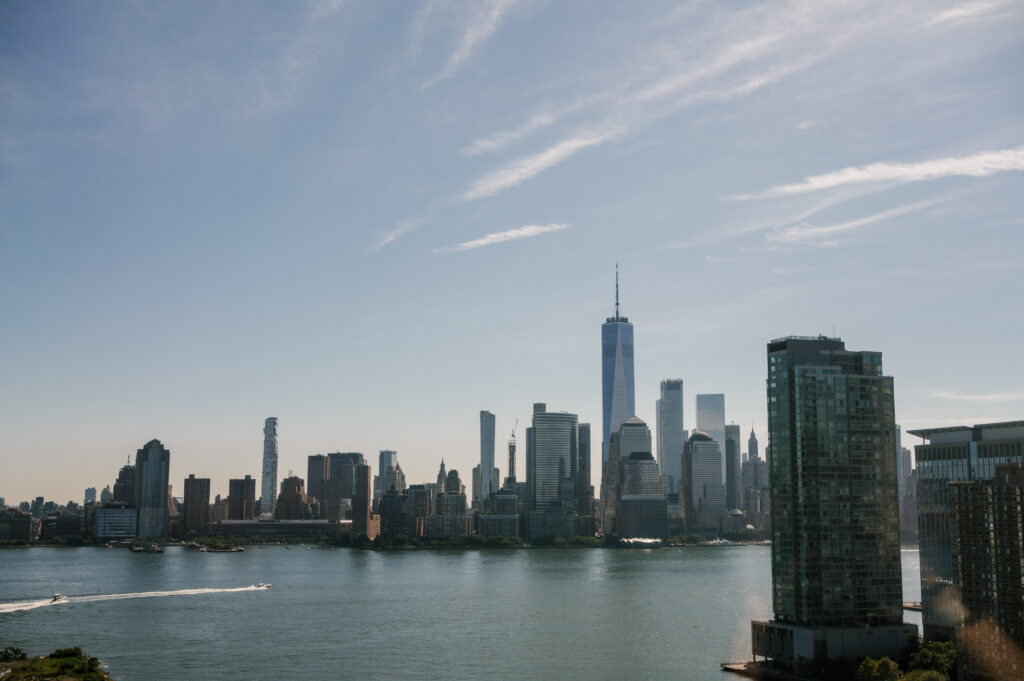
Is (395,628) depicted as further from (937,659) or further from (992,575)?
(992,575)

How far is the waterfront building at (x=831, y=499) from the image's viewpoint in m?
92.1

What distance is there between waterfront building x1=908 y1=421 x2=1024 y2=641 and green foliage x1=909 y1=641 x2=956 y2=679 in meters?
4.66

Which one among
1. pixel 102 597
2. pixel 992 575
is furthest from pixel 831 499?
pixel 102 597

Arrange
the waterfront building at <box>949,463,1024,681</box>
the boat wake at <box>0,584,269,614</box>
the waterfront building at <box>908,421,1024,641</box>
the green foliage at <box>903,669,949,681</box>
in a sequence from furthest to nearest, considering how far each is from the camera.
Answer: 1. the boat wake at <box>0,584,269,614</box>
2. the waterfront building at <box>908,421,1024,641</box>
3. the green foliage at <box>903,669,949,681</box>
4. the waterfront building at <box>949,463,1024,681</box>

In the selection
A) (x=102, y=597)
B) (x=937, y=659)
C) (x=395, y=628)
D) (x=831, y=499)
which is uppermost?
(x=831, y=499)

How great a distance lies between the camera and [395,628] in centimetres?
12125

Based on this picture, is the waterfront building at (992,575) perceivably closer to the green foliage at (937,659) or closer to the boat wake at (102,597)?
the green foliage at (937,659)

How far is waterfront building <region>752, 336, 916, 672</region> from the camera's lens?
A: 302ft

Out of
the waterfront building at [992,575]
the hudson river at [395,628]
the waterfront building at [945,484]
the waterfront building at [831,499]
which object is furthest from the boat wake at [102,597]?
the waterfront building at [992,575]

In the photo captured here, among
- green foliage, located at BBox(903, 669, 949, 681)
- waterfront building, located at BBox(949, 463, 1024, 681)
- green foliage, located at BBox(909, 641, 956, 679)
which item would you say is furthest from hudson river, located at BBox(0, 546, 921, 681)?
waterfront building, located at BBox(949, 463, 1024, 681)

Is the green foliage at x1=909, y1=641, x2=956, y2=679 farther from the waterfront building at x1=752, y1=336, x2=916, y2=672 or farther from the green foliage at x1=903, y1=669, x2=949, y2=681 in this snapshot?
the waterfront building at x1=752, y1=336, x2=916, y2=672

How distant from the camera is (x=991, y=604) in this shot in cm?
7375

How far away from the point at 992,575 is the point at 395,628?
72558mm

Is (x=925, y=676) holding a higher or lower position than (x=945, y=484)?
lower
